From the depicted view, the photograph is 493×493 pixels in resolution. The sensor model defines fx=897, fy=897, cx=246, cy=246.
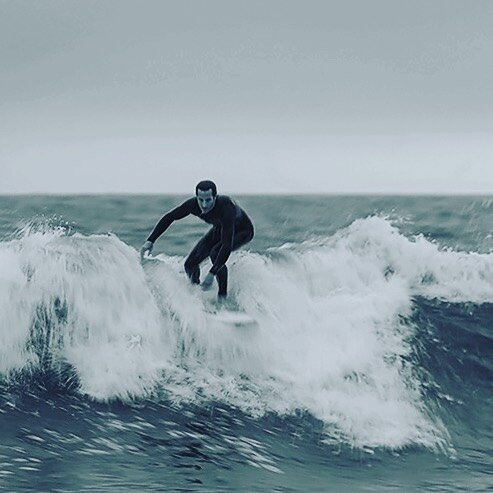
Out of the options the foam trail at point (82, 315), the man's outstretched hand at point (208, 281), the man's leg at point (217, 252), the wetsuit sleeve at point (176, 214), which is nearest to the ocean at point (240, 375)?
the foam trail at point (82, 315)

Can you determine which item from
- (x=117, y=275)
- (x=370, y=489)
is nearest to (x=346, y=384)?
(x=370, y=489)

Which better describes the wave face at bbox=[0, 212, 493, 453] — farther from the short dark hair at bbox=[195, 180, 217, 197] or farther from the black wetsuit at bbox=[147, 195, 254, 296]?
the short dark hair at bbox=[195, 180, 217, 197]

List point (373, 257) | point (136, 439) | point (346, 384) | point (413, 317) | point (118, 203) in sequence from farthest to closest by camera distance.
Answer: point (118, 203) < point (373, 257) < point (413, 317) < point (346, 384) < point (136, 439)

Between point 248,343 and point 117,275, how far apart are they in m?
1.66

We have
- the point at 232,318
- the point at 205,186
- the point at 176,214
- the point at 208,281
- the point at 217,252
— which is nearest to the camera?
the point at 205,186

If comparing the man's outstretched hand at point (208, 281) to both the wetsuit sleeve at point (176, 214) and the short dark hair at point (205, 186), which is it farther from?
the short dark hair at point (205, 186)

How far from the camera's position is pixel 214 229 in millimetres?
10273

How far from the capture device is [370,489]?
771 cm

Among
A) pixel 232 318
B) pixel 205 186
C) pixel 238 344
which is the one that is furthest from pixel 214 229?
pixel 238 344

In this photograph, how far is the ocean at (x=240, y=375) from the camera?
7.93 metres

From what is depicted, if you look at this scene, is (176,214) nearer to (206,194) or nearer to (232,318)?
(206,194)

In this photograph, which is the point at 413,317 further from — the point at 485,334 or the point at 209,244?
the point at 209,244

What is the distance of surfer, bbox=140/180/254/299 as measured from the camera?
9.80 m

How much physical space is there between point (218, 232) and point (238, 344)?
131 centimetres
